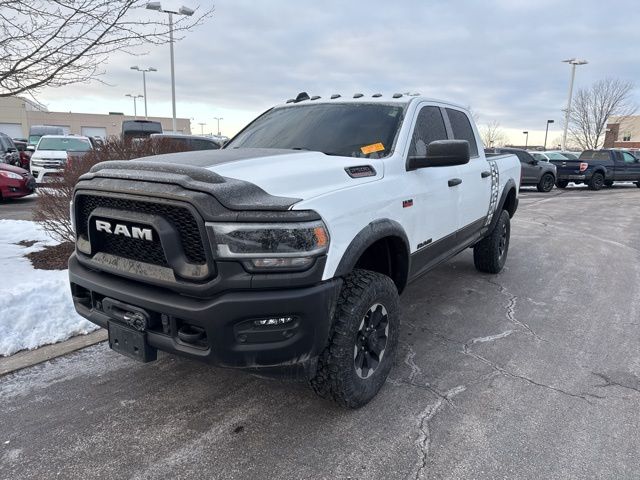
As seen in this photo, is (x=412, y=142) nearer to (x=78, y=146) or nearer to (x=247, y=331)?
(x=247, y=331)

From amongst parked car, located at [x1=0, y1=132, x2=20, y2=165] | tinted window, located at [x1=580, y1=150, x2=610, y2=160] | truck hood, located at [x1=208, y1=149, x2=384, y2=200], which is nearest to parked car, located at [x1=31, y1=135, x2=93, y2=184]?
parked car, located at [x1=0, y1=132, x2=20, y2=165]

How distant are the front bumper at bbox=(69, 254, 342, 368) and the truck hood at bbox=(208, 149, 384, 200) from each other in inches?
20.8

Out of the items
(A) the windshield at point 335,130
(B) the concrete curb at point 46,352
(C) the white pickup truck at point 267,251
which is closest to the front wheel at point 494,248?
(C) the white pickup truck at point 267,251

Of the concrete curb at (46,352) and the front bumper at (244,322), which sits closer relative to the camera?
the front bumper at (244,322)

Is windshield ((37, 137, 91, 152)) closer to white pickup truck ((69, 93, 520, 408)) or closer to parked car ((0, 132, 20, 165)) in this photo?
parked car ((0, 132, 20, 165))

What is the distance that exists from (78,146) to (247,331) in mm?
15277

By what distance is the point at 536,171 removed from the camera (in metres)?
19.1

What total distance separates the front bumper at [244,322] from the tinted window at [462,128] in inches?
111

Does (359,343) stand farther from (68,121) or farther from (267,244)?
(68,121)

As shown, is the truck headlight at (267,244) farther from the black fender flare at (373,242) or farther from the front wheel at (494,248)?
the front wheel at (494,248)

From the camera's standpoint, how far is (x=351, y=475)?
244 cm

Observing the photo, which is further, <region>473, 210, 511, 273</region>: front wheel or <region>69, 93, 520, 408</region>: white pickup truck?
<region>473, 210, 511, 273</region>: front wheel

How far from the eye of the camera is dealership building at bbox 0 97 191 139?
56438 mm

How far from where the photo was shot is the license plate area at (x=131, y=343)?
2.55 metres
